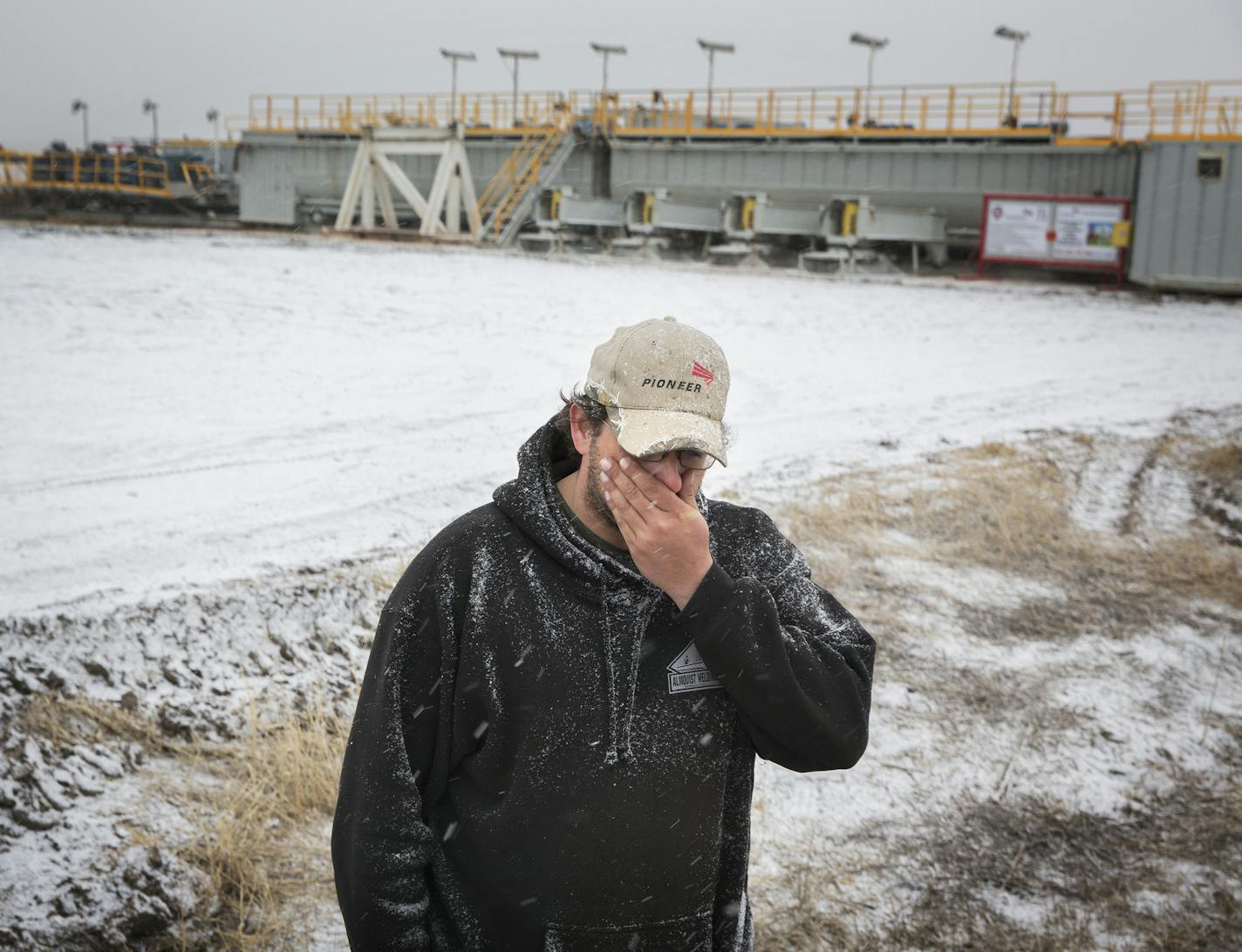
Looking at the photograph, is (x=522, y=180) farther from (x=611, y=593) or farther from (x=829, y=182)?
(x=611, y=593)

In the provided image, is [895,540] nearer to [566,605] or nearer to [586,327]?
[566,605]

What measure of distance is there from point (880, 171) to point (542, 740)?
26.4 meters

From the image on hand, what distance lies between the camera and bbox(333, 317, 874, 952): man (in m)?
1.87

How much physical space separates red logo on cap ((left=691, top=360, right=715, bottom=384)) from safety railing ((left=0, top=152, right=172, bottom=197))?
107ft

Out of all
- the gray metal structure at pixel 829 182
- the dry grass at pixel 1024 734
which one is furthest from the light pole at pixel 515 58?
the dry grass at pixel 1024 734

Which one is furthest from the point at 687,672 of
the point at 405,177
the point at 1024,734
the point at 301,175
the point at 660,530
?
the point at 301,175

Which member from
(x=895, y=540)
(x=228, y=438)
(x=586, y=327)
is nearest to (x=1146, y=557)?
(x=895, y=540)

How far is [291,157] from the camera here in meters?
32.9

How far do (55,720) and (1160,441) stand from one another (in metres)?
9.59

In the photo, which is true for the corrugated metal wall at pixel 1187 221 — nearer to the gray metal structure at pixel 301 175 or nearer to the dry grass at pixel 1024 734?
the dry grass at pixel 1024 734

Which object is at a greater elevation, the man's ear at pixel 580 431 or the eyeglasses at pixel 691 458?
the man's ear at pixel 580 431

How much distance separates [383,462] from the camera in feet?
25.8

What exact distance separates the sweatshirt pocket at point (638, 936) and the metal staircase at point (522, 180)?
26223 millimetres

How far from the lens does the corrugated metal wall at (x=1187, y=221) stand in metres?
21.6
